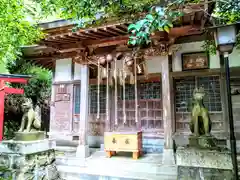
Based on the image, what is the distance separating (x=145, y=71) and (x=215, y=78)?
6.97 feet

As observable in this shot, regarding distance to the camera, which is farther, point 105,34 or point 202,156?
point 105,34

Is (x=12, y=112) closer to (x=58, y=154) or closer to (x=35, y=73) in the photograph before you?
(x=35, y=73)

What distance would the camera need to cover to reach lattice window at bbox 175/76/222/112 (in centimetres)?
567

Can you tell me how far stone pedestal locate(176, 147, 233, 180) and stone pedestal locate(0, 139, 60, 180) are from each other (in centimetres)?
299

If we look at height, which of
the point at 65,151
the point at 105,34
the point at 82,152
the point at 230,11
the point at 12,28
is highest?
the point at 105,34

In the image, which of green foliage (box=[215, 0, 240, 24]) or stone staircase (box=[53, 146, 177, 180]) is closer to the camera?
green foliage (box=[215, 0, 240, 24])

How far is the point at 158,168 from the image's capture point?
15.0 ft

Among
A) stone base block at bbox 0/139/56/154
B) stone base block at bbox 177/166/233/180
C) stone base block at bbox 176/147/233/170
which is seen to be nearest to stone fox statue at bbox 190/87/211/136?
stone base block at bbox 176/147/233/170

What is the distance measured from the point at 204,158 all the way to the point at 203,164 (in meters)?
0.10

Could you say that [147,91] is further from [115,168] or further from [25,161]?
[25,161]

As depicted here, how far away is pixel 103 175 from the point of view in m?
4.38

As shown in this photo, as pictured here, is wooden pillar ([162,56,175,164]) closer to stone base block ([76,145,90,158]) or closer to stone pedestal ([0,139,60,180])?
stone base block ([76,145,90,158])

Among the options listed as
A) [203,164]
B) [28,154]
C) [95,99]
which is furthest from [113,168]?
[95,99]

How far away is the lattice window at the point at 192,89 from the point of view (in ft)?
18.6
